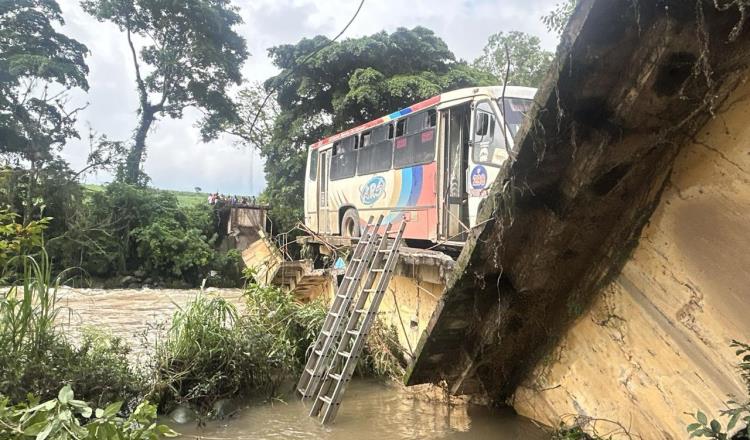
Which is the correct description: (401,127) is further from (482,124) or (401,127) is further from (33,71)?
(33,71)

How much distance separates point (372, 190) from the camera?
925 centimetres

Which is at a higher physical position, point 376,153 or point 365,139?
point 365,139

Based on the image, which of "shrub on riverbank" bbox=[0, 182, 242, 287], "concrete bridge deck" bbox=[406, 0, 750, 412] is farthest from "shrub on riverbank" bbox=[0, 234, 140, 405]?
"shrub on riverbank" bbox=[0, 182, 242, 287]

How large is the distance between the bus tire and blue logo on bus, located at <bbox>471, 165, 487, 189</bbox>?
11.7 ft

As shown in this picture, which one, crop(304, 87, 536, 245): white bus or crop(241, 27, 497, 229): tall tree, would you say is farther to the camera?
crop(241, 27, 497, 229): tall tree

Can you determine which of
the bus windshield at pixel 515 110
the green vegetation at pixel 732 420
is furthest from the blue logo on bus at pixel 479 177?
the green vegetation at pixel 732 420

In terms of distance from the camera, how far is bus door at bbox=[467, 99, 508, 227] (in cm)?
635

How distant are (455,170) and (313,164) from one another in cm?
658

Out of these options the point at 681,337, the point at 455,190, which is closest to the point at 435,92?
the point at 455,190

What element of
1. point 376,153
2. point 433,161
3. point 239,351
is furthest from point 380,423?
point 376,153

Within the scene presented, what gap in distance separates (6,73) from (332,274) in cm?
1634

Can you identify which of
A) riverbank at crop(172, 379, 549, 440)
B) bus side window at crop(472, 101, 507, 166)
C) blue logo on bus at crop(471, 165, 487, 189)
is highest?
bus side window at crop(472, 101, 507, 166)

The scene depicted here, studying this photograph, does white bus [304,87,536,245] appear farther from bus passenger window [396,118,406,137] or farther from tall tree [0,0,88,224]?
tall tree [0,0,88,224]

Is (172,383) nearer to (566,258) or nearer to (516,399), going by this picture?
(516,399)
